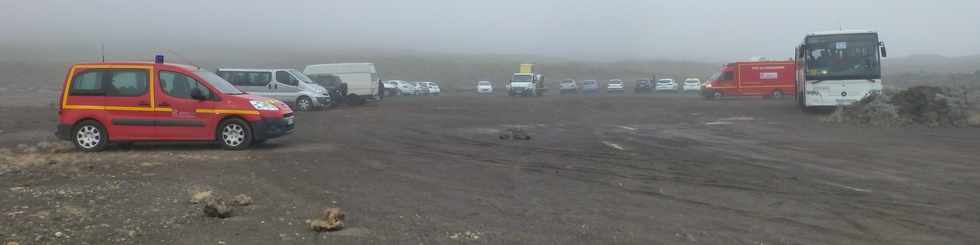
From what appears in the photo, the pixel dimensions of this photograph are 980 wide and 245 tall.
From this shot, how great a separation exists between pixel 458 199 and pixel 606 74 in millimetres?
110825

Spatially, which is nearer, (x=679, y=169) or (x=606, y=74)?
(x=679, y=169)

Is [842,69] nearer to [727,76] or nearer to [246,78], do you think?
[727,76]

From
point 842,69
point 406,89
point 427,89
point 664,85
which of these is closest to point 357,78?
point 842,69

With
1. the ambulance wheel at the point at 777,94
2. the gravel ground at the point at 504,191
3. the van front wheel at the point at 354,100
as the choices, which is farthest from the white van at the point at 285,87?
the ambulance wheel at the point at 777,94

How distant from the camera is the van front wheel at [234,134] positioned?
39.7ft

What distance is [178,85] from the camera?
12023mm

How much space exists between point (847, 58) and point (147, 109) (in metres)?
20.8

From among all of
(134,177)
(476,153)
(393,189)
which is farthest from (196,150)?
(393,189)

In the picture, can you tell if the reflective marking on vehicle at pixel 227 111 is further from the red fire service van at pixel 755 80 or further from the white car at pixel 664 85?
the white car at pixel 664 85

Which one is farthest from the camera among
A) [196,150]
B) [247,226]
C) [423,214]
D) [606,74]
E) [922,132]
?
[606,74]

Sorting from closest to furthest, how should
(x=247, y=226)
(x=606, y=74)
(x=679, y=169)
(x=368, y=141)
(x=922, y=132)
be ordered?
(x=247, y=226), (x=679, y=169), (x=368, y=141), (x=922, y=132), (x=606, y=74)

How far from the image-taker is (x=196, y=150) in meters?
11.9

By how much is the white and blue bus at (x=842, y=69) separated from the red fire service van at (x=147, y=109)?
1876 centimetres

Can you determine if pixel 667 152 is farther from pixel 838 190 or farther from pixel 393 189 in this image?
pixel 393 189
